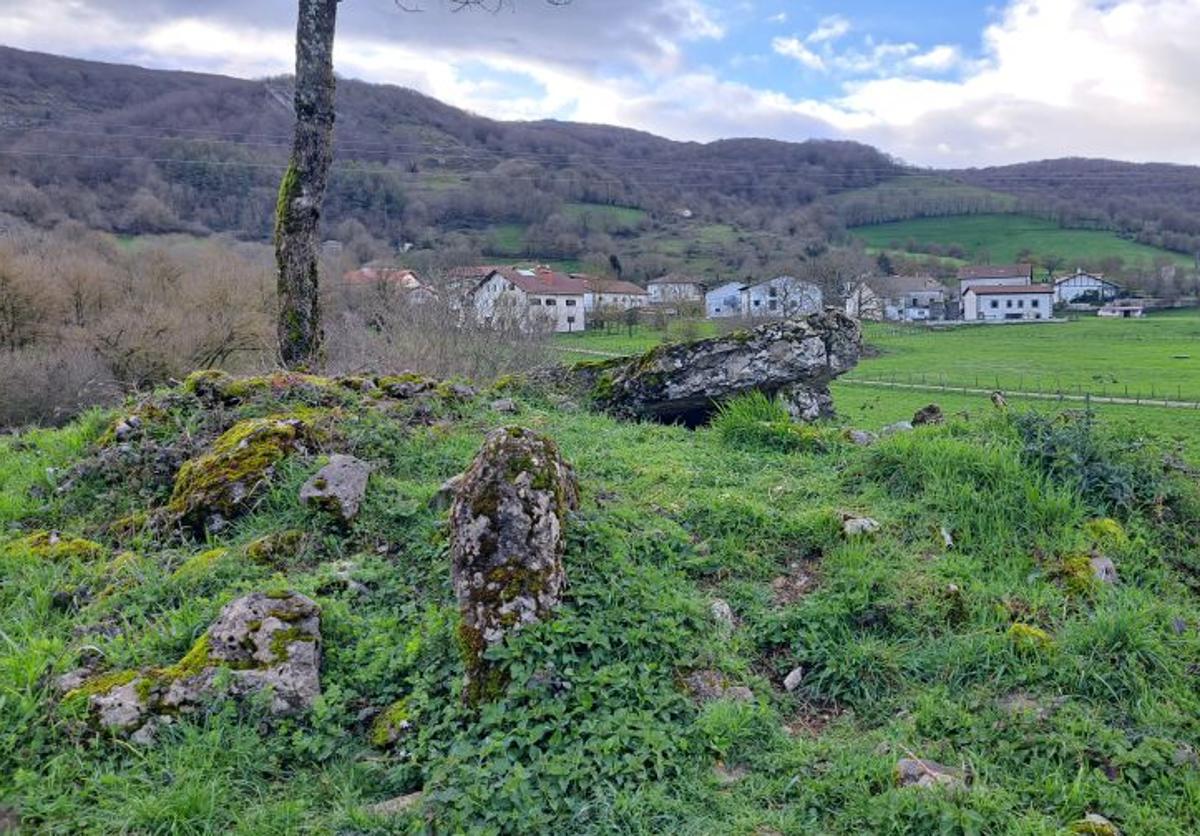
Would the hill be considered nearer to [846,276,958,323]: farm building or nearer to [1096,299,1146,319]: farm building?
[846,276,958,323]: farm building

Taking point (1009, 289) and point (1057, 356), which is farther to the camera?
point (1009, 289)

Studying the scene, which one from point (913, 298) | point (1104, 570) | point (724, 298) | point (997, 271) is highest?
point (997, 271)

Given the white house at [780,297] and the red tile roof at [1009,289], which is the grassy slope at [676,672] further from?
the red tile roof at [1009,289]

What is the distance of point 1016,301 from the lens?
91.6m

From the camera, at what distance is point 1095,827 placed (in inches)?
111

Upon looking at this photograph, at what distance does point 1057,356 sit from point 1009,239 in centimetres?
6926

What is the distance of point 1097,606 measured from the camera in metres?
4.16

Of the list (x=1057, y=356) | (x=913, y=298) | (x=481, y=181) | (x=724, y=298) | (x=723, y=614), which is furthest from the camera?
(x=481, y=181)

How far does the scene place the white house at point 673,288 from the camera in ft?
248

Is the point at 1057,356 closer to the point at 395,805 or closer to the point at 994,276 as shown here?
the point at 994,276

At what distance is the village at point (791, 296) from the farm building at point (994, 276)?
127 mm

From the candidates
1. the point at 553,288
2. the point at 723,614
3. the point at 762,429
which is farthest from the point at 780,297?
the point at 723,614

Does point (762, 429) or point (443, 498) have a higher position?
point (762, 429)

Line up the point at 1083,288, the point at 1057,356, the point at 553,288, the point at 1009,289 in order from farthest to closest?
1. the point at 1083,288
2. the point at 1009,289
3. the point at 553,288
4. the point at 1057,356
